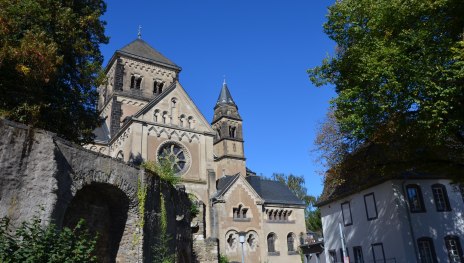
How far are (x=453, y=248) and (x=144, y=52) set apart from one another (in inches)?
1342

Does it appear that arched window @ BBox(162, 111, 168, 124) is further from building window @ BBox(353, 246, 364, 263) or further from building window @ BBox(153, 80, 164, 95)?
building window @ BBox(353, 246, 364, 263)

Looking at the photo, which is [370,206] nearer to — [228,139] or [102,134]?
[228,139]

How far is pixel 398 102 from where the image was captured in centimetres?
1284

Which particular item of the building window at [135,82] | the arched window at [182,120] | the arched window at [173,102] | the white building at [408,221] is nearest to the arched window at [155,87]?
the building window at [135,82]

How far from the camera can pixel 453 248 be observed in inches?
821

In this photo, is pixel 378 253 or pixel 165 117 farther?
pixel 165 117

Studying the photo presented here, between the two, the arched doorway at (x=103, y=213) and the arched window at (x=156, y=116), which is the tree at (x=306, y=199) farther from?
the arched doorway at (x=103, y=213)

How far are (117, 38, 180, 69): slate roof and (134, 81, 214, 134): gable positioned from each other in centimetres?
985

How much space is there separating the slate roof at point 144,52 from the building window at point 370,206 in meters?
26.4

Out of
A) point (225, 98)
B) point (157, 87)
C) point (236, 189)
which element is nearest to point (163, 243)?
point (236, 189)

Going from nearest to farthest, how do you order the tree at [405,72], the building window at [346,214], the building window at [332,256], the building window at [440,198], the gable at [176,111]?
the tree at [405,72] < the building window at [440,198] < the building window at [346,214] < the building window at [332,256] < the gable at [176,111]

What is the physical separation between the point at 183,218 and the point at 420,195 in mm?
13874

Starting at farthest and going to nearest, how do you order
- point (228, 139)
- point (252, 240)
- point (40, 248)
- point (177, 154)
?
point (228, 139), point (252, 240), point (177, 154), point (40, 248)

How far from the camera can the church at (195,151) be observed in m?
30.2
